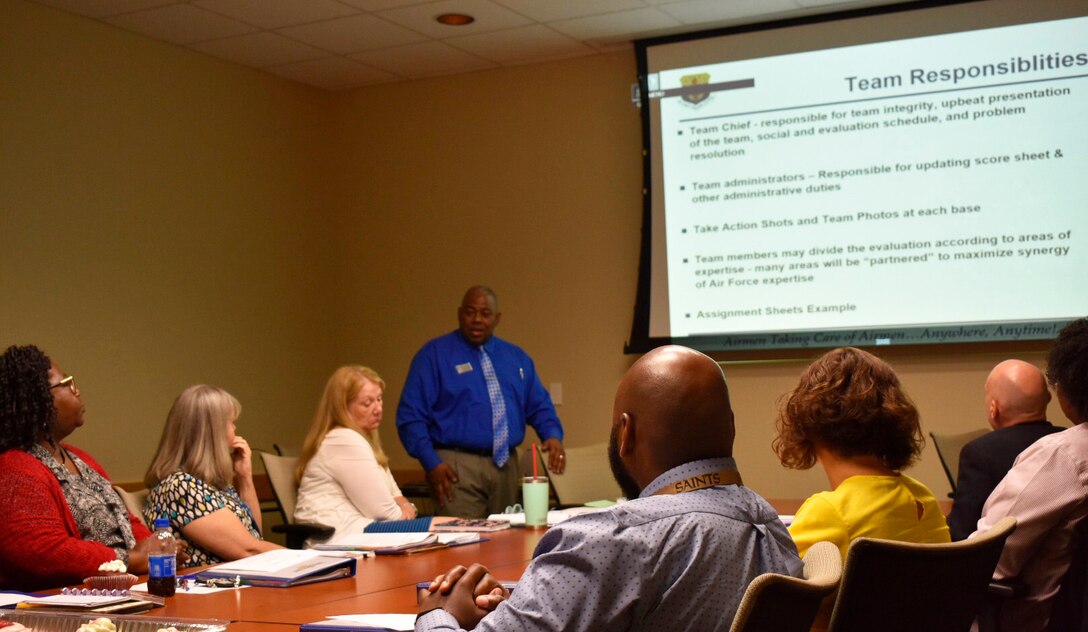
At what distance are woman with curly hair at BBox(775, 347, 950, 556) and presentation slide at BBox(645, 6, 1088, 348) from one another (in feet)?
10.9

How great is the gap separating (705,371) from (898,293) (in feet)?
14.1

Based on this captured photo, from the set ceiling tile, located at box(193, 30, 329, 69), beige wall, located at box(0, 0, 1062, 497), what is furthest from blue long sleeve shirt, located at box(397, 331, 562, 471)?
ceiling tile, located at box(193, 30, 329, 69)

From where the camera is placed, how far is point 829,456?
243 cm

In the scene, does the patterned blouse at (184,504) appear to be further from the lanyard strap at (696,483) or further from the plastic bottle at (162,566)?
the lanyard strap at (696,483)

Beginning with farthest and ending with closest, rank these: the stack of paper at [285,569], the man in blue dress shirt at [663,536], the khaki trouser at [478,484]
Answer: the khaki trouser at [478,484] < the stack of paper at [285,569] < the man in blue dress shirt at [663,536]

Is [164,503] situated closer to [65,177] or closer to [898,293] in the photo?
[65,177]

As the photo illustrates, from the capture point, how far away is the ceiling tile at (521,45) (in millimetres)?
6004

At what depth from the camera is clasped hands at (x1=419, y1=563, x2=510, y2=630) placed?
5.89 ft

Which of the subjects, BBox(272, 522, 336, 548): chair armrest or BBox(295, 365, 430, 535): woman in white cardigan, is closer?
BBox(272, 522, 336, 548): chair armrest

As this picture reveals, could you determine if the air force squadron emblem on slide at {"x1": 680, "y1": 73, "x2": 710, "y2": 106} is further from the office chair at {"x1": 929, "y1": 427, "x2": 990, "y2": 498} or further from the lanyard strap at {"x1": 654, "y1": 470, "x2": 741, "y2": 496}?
the lanyard strap at {"x1": 654, "y1": 470, "x2": 741, "y2": 496}

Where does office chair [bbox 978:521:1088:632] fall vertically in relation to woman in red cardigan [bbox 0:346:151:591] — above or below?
below

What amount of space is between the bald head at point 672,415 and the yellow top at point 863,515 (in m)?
0.70

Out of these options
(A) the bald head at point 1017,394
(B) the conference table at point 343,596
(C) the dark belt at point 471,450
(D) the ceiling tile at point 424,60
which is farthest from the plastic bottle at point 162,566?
(D) the ceiling tile at point 424,60

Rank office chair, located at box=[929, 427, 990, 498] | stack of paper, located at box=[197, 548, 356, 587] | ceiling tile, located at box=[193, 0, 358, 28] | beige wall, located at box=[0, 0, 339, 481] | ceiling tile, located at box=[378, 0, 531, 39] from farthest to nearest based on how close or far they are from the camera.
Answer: ceiling tile, located at box=[378, 0, 531, 39], ceiling tile, located at box=[193, 0, 358, 28], beige wall, located at box=[0, 0, 339, 481], office chair, located at box=[929, 427, 990, 498], stack of paper, located at box=[197, 548, 356, 587]
